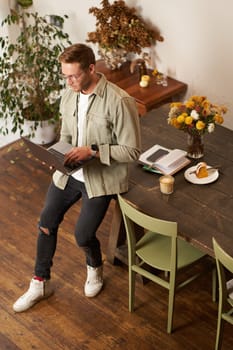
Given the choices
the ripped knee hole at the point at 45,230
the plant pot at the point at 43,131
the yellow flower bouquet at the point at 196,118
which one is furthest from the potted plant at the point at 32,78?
the yellow flower bouquet at the point at 196,118

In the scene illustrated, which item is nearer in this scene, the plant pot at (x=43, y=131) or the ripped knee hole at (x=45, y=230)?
the ripped knee hole at (x=45, y=230)

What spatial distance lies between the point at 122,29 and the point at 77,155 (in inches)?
66.3

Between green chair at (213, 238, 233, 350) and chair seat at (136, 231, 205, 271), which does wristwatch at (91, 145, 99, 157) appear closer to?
chair seat at (136, 231, 205, 271)

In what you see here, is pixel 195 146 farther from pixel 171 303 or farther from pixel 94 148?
pixel 171 303

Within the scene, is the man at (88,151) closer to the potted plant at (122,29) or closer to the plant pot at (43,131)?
the potted plant at (122,29)

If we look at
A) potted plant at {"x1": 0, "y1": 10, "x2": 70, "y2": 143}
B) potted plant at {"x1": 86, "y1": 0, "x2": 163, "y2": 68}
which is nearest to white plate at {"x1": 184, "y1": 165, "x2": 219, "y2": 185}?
potted plant at {"x1": 86, "y1": 0, "x2": 163, "y2": 68}

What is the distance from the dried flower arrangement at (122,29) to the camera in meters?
4.32

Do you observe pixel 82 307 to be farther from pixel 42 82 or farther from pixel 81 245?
pixel 42 82

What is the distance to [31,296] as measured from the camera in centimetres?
345

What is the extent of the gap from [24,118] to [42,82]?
316 millimetres

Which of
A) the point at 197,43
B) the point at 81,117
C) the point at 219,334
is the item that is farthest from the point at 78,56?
the point at 197,43

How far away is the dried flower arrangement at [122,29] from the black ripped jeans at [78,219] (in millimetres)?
1514

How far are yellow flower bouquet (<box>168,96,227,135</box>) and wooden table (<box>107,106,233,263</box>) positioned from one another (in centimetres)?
21

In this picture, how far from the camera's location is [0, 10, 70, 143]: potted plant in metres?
4.43
